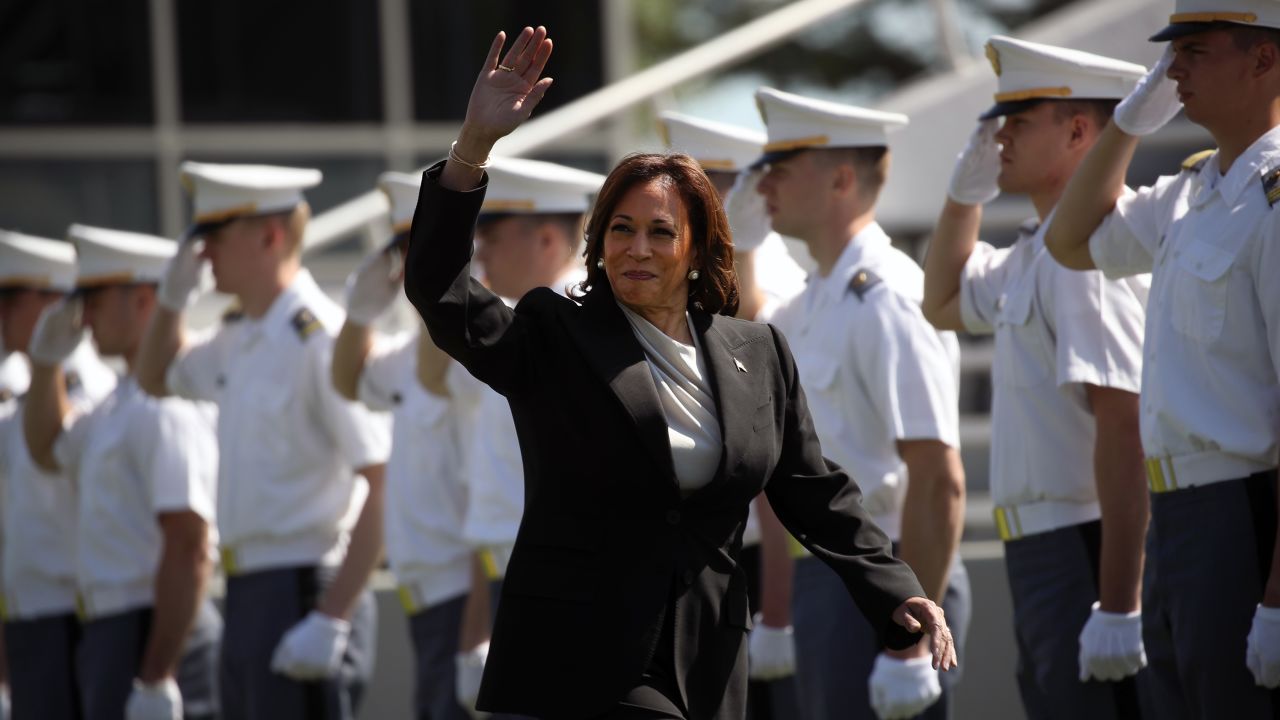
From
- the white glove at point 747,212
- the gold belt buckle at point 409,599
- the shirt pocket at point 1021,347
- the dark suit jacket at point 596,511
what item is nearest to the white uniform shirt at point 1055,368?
the shirt pocket at point 1021,347

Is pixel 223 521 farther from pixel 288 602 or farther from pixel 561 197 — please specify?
pixel 561 197

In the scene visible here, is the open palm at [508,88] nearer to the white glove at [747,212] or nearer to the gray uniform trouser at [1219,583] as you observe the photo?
the gray uniform trouser at [1219,583]

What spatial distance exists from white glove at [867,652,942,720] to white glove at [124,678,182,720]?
2.72m

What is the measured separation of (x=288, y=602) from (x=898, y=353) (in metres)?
2.31

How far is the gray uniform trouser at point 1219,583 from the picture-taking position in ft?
12.4

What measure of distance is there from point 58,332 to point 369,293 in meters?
1.62

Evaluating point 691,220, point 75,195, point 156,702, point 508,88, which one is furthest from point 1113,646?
point 75,195

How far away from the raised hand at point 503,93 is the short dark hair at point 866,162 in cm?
213

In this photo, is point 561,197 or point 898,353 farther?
point 561,197

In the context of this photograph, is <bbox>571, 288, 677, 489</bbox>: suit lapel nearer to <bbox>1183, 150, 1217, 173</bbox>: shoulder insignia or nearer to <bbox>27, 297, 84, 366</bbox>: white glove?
<bbox>1183, 150, 1217, 173</bbox>: shoulder insignia

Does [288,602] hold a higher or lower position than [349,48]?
lower

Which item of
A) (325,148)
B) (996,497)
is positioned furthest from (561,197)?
(325,148)

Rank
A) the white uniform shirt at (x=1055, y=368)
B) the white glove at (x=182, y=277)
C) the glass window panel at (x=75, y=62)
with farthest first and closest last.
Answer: the glass window panel at (x=75, y=62) → the white glove at (x=182, y=277) → the white uniform shirt at (x=1055, y=368)

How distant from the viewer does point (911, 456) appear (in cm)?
478
